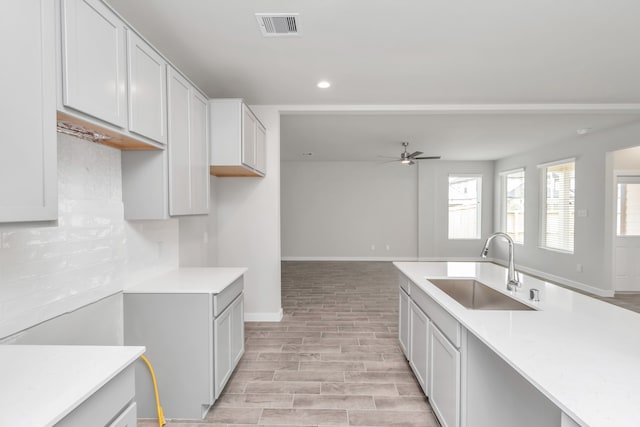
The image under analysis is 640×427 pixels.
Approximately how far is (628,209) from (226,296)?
6.51 m

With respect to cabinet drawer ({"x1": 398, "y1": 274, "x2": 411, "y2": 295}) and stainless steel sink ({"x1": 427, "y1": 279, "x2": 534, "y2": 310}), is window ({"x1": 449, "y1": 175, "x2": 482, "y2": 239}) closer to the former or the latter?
cabinet drawer ({"x1": 398, "y1": 274, "x2": 411, "y2": 295})

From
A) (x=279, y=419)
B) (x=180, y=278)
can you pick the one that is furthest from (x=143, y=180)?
(x=279, y=419)

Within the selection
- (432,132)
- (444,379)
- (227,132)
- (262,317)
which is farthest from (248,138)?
(432,132)

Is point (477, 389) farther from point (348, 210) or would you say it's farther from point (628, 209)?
point (348, 210)

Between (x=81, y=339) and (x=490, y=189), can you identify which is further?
(x=490, y=189)

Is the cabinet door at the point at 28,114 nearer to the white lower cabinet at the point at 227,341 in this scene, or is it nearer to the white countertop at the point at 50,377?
the white countertop at the point at 50,377

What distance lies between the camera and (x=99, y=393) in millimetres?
1090

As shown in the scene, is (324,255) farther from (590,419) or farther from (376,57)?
(590,419)

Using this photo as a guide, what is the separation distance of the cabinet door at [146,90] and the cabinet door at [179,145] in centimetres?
10

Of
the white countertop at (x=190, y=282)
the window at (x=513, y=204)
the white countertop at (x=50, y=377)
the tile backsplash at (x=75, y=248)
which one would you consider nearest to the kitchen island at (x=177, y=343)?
the white countertop at (x=190, y=282)

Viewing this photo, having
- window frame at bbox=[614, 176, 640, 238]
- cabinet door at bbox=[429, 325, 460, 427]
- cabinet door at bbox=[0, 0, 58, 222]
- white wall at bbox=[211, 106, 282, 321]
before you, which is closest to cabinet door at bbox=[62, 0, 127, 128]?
cabinet door at bbox=[0, 0, 58, 222]

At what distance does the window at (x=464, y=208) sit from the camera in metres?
8.54

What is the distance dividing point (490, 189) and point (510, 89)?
566 cm

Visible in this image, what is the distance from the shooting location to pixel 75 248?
1818mm
